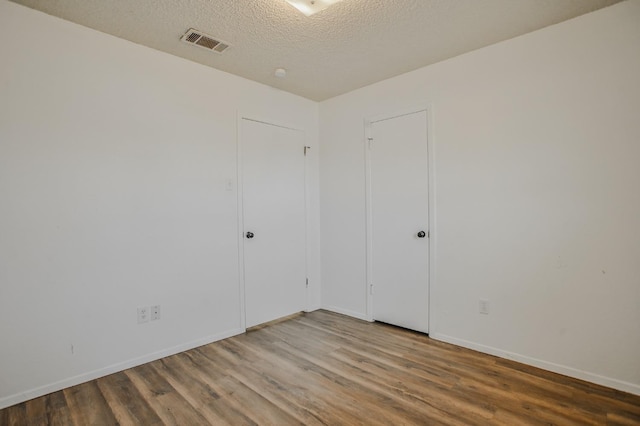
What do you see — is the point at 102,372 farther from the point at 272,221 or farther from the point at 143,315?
the point at 272,221

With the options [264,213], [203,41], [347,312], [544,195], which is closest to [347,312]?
[347,312]

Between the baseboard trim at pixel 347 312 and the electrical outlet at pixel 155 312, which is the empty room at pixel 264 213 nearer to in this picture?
the electrical outlet at pixel 155 312

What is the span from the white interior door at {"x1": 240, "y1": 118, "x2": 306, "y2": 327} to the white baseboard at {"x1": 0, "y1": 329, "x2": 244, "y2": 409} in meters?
0.48

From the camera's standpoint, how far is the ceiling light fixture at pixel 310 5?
6.52ft

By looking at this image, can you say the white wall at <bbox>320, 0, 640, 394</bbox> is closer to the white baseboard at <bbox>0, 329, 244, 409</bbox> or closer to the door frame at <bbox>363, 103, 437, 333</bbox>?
the door frame at <bbox>363, 103, 437, 333</bbox>

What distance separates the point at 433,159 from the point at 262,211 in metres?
1.76

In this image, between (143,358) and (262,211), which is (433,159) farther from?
(143,358)

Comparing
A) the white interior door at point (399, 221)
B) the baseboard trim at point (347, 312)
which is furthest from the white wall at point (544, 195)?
the baseboard trim at point (347, 312)

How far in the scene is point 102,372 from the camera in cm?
243

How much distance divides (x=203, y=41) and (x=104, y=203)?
56.6 inches

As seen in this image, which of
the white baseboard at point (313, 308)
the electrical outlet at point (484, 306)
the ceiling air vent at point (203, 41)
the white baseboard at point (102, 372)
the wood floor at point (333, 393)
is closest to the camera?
the wood floor at point (333, 393)

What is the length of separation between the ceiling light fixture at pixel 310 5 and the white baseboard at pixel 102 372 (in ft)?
8.99

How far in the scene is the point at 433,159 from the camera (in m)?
3.03

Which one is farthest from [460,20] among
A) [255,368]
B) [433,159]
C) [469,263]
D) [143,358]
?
[143,358]
